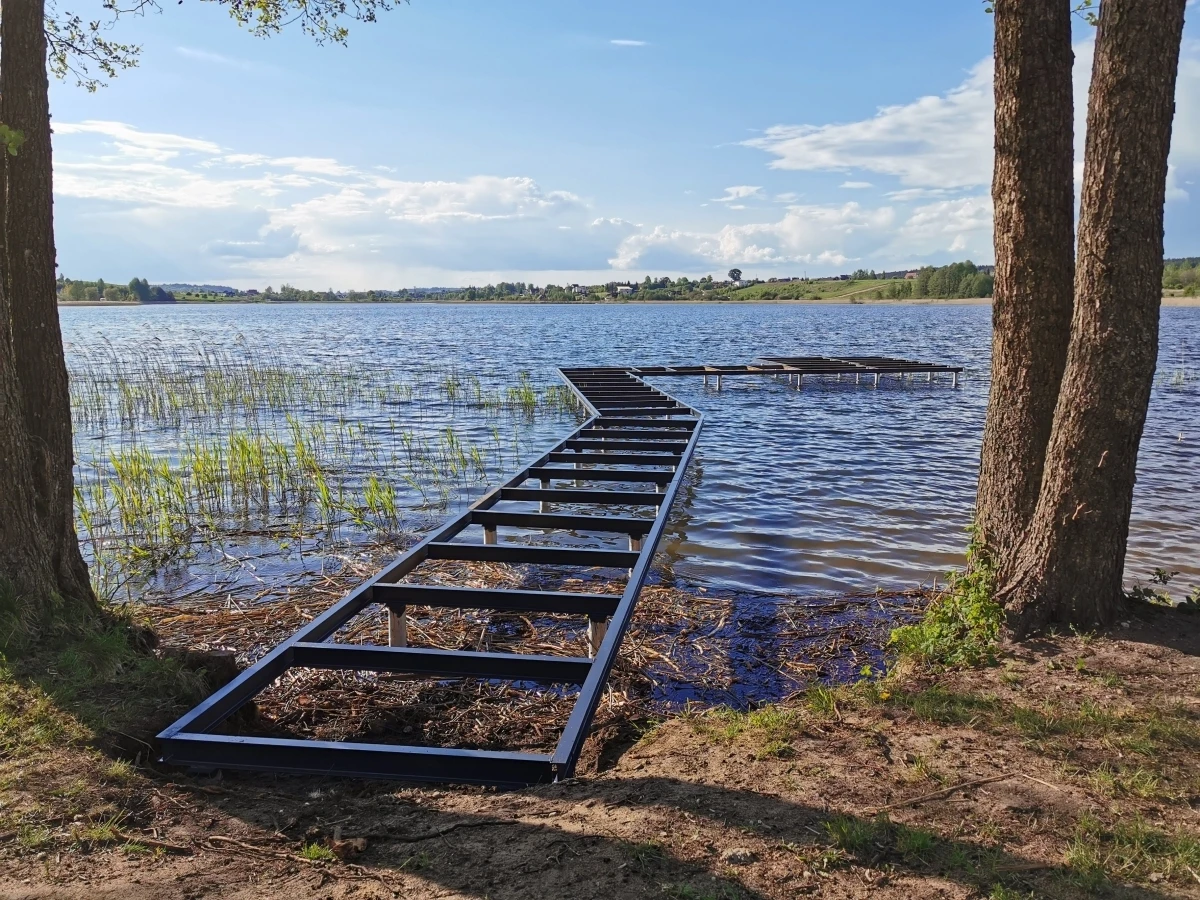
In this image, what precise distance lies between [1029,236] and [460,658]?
4.27 m

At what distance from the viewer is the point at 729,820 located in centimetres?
328

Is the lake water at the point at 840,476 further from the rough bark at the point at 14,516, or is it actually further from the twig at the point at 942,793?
the twig at the point at 942,793

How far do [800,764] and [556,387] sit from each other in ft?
67.2

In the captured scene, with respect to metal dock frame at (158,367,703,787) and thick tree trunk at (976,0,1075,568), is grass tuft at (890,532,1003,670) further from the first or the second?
metal dock frame at (158,367,703,787)

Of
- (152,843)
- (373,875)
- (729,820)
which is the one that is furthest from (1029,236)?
(152,843)

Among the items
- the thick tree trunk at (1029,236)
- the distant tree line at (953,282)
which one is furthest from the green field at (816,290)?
the thick tree trunk at (1029,236)

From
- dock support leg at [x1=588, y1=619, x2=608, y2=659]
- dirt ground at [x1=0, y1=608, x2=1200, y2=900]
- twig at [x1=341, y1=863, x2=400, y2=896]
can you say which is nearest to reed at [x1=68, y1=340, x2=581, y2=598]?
dock support leg at [x1=588, y1=619, x2=608, y2=659]

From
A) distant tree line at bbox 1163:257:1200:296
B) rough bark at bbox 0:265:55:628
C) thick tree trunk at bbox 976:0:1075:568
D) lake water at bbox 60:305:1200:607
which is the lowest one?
lake water at bbox 60:305:1200:607

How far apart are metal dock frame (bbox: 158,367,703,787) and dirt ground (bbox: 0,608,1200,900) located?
0.38 feet

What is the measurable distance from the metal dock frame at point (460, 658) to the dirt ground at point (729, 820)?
12 cm

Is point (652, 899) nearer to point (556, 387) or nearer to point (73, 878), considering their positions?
point (73, 878)

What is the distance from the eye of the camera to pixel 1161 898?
274 cm

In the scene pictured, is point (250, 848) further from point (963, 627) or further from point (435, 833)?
point (963, 627)

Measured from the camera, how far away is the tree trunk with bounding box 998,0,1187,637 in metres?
4.55
